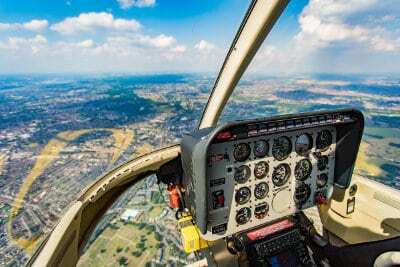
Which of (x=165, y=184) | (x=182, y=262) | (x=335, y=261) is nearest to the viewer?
(x=335, y=261)

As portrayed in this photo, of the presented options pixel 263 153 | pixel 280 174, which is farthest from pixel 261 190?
pixel 263 153

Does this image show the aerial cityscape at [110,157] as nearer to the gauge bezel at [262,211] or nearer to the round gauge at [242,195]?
the round gauge at [242,195]

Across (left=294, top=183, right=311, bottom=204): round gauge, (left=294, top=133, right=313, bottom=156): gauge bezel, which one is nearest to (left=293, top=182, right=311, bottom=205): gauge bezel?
(left=294, top=183, right=311, bottom=204): round gauge

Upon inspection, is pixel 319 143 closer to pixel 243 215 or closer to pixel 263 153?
pixel 263 153

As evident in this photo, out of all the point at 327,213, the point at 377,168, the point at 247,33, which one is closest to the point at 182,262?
the point at 327,213

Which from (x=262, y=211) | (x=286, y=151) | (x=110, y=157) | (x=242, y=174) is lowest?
(x=110, y=157)

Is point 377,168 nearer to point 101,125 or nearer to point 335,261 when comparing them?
point 335,261

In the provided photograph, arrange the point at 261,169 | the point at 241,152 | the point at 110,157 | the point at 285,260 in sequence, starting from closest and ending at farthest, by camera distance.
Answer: the point at 285,260, the point at 241,152, the point at 261,169, the point at 110,157
